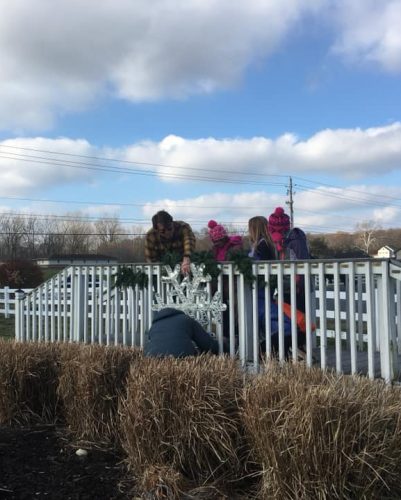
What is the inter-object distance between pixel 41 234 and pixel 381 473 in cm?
8042

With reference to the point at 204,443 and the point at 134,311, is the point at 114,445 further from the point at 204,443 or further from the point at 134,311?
the point at 134,311

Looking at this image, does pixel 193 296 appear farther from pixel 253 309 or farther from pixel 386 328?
pixel 386 328

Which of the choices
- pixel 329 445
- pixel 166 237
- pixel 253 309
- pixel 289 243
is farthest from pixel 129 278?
pixel 329 445

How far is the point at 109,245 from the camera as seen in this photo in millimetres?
81250

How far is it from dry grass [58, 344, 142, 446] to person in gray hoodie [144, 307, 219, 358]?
294 millimetres

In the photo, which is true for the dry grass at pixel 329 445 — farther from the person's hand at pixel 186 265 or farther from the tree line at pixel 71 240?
the tree line at pixel 71 240

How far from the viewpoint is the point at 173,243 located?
6777mm

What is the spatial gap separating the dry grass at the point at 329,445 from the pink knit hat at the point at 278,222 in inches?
147

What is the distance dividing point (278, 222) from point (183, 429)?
3.72m

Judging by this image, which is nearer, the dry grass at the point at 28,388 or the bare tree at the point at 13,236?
the dry grass at the point at 28,388

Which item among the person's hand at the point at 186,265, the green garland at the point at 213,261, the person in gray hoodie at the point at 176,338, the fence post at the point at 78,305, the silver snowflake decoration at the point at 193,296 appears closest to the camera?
the person in gray hoodie at the point at 176,338

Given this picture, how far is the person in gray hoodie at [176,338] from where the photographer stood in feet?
15.2

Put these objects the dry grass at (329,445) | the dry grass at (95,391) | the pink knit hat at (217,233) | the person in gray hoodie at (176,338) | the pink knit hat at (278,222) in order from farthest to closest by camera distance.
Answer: the pink knit hat at (217,233) < the pink knit hat at (278,222) < the person in gray hoodie at (176,338) < the dry grass at (95,391) < the dry grass at (329,445)

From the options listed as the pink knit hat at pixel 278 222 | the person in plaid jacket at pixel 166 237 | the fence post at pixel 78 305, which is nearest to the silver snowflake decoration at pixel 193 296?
the person in plaid jacket at pixel 166 237
